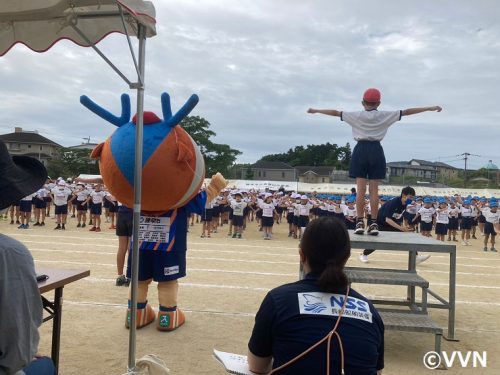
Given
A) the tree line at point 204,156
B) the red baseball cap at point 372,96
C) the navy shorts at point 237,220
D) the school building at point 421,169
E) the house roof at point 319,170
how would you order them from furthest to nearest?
the school building at point 421,169
the house roof at point 319,170
the tree line at point 204,156
the navy shorts at point 237,220
the red baseball cap at point 372,96

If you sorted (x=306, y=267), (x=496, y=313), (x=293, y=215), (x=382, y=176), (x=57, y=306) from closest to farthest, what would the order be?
1. (x=306, y=267)
2. (x=57, y=306)
3. (x=382, y=176)
4. (x=496, y=313)
5. (x=293, y=215)

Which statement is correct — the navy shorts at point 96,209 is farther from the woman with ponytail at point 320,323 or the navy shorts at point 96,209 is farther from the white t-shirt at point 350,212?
the woman with ponytail at point 320,323

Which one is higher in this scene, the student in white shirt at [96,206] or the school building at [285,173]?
the school building at [285,173]

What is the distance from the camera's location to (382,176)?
A: 629 centimetres

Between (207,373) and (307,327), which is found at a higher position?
(307,327)

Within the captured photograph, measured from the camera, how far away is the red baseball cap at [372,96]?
6254 millimetres

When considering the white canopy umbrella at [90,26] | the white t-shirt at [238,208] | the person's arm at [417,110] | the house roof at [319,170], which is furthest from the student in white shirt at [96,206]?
the house roof at [319,170]

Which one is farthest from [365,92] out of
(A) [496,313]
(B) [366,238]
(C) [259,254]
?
(C) [259,254]

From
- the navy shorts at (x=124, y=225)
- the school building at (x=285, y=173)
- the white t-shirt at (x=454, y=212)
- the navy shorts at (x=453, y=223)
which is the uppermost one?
the school building at (x=285, y=173)

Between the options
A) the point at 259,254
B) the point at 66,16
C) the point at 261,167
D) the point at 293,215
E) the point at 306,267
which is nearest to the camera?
the point at 306,267

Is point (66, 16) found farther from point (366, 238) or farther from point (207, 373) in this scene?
point (366, 238)

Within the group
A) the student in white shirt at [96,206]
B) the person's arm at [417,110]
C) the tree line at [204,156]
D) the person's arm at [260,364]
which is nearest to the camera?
the person's arm at [260,364]

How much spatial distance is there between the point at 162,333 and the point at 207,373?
4.19 ft

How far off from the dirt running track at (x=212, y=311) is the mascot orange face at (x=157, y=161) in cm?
162
